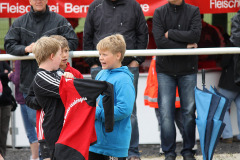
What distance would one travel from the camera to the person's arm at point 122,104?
366 centimetres

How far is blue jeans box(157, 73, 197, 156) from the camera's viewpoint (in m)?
5.17

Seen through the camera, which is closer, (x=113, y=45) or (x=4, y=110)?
(x=113, y=45)

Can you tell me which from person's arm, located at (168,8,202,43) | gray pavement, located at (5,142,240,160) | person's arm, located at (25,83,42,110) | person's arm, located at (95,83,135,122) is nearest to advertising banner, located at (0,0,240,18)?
person's arm, located at (168,8,202,43)

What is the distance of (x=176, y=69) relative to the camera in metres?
5.16

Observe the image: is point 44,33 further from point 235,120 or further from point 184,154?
point 235,120

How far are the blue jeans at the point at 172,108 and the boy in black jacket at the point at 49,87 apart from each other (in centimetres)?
175

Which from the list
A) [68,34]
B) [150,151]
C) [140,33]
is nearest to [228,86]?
[150,151]

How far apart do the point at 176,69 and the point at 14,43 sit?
5.80 ft

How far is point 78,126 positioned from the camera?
3559mm

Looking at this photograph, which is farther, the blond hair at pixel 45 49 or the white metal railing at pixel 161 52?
the white metal railing at pixel 161 52

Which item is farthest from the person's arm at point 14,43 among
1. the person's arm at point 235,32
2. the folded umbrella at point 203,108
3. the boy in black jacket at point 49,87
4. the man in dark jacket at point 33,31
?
the person's arm at point 235,32

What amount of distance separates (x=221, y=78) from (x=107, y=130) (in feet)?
11.9

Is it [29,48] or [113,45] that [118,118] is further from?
[29,48]

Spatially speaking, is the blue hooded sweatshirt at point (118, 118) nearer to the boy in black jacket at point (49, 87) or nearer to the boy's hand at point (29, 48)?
the boy in black jacket at point (49, 87)
